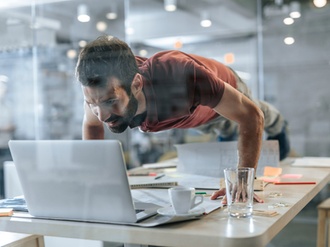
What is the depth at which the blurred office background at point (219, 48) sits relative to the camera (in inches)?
101

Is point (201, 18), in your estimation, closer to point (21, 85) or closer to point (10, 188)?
point (21, 85)

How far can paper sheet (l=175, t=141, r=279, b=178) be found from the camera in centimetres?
127

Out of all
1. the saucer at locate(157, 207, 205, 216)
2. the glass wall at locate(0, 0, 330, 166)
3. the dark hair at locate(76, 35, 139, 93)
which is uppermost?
the glass wall at locate(0, 0, 330, 166)

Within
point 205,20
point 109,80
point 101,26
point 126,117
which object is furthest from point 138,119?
point 205,20

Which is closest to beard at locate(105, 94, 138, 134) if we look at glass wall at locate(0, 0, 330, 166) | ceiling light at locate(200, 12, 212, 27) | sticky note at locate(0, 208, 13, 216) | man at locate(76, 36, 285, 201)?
man at locate(76, 36, 285, 201)

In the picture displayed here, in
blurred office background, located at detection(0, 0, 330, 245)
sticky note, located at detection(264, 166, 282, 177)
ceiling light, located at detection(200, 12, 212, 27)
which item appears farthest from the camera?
ceiling light, located at detection(200, 12, 212, 27)

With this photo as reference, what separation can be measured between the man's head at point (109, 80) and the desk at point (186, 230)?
0.31 m

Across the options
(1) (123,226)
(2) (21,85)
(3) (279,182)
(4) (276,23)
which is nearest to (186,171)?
(3) (279,182)

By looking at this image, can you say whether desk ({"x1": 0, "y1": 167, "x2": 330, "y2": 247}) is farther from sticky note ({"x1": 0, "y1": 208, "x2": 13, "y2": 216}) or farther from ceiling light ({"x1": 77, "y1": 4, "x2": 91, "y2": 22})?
ceiling light ({"x1": 77, "y1": 4, "x2": 91, "y2": 22})

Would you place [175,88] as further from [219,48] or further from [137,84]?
[219,48]

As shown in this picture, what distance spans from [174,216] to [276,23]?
85.6 inches

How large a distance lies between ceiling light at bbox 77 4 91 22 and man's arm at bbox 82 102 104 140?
4.32 ft

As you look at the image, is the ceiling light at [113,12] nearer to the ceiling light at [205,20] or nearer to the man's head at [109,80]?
the ceiling light at [205,20]

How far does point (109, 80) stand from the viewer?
0.98 meters
